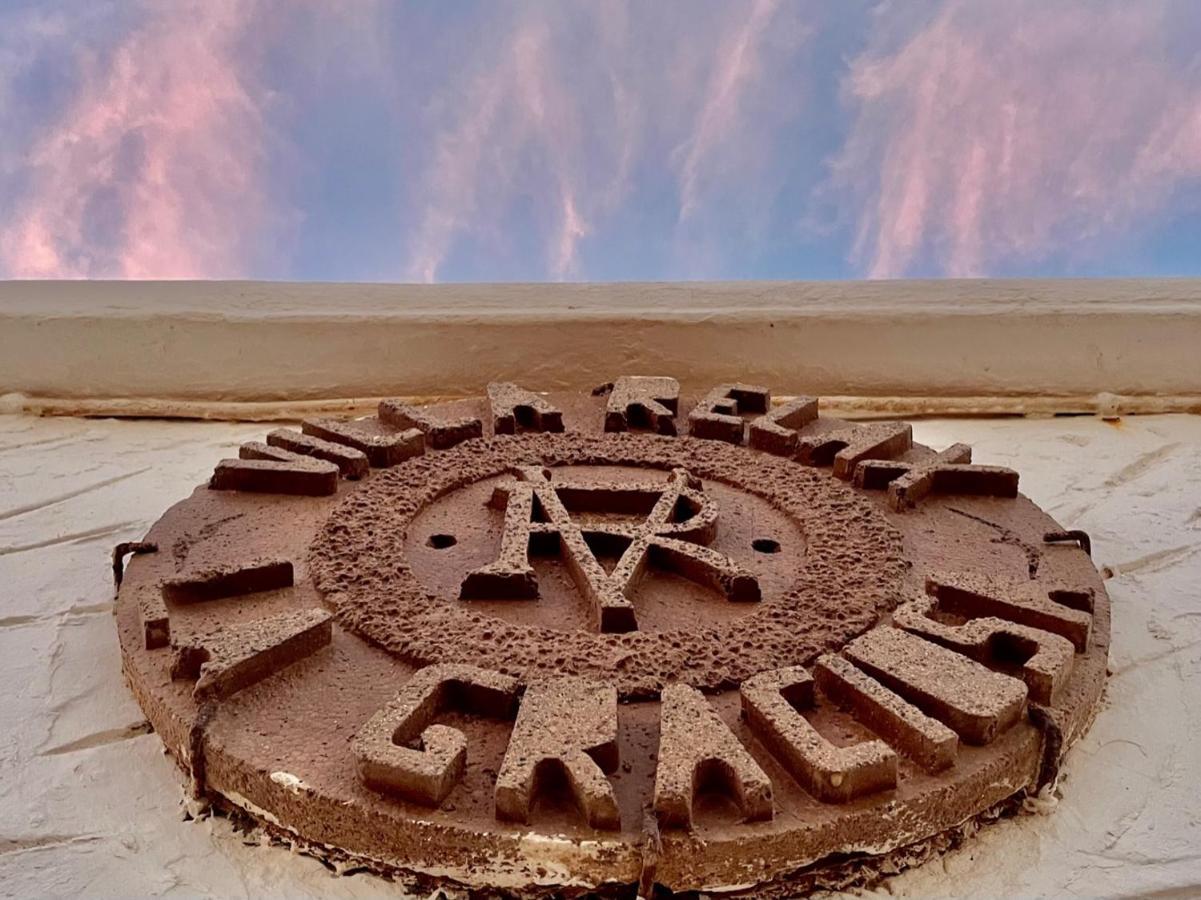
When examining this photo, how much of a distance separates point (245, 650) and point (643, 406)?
1422 mm

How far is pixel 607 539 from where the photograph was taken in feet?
7.85

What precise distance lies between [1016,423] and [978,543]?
1.32 meters

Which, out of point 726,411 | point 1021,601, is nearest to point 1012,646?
point 1021,601

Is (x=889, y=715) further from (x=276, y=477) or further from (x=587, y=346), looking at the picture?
(x=587, y=346)

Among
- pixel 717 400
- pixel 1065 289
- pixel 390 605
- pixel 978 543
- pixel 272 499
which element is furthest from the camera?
pixel 1065 289

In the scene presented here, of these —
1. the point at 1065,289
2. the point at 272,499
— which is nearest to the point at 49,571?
the point at 272,499

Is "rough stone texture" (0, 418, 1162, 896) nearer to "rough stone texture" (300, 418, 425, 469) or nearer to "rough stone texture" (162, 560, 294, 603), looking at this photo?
"rough stone texture" (162, 560, 294, 603)

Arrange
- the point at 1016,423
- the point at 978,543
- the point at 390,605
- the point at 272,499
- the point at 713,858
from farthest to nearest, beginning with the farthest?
the point at 1016,423
the point at 272,499
the point at 978,543
the point at 390,605
the point at 713,858

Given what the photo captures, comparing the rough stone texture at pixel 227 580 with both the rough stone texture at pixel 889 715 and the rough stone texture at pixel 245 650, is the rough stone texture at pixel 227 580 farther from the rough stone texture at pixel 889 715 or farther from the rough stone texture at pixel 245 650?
the rough stone texture at pixel 889 715

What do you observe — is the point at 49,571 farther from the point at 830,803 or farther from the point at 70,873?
the point at 830,803

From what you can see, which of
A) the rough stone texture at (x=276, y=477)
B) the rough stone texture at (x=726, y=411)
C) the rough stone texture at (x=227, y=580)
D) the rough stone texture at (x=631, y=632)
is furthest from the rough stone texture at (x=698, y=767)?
the rough stone texture at (x=726, y=411)

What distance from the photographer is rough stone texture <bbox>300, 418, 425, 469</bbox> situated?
9.11ft

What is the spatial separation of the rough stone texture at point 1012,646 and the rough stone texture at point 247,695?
174mm

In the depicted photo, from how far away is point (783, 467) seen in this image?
2764mm
